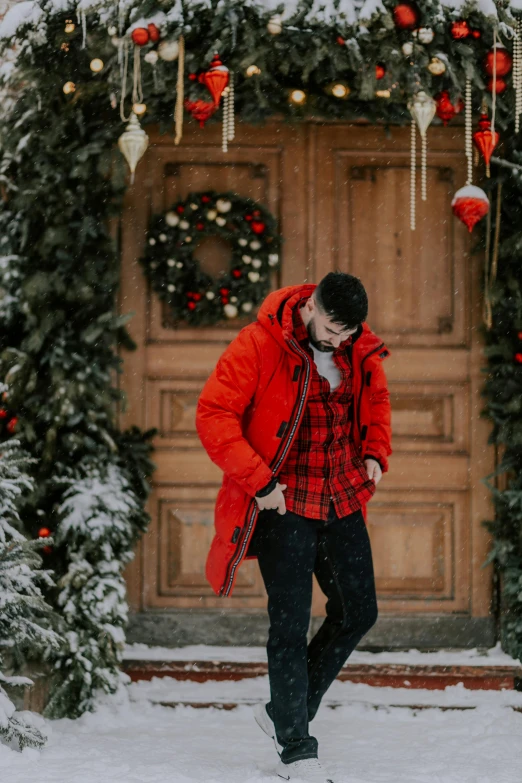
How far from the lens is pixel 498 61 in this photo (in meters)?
4.95

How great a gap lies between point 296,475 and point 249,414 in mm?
291

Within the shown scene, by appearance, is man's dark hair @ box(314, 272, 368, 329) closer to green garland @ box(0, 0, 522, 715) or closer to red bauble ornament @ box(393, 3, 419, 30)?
green garland @ box(0, 0, 522, 715)

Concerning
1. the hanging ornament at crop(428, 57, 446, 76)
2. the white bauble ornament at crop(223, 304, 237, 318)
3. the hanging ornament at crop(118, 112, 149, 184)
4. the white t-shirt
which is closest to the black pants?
the white t-shirt

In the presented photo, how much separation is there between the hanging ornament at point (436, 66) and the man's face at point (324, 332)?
5.92 feet

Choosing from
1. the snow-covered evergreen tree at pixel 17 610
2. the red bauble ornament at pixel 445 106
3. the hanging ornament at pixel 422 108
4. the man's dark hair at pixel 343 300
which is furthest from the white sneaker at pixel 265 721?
the red bauble ornament at pixel 445 106

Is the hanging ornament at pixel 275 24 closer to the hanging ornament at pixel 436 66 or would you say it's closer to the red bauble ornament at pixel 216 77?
the red bauble ornament at pixel 216 77

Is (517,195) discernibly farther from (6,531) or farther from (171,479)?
(6,531)

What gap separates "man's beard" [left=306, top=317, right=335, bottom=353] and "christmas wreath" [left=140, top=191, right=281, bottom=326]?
174cm

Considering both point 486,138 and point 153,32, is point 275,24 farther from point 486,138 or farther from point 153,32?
point 486,138

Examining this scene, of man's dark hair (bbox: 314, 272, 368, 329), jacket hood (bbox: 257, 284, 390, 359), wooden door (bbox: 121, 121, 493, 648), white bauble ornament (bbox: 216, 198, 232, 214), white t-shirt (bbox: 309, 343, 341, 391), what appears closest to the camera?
man's dark hair (bbox: 314, 272, 368, 329)

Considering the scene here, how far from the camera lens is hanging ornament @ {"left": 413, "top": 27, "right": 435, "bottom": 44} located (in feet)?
15.8

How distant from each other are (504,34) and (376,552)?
2.77 m

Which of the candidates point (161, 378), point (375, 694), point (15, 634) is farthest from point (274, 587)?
point (161, 378)

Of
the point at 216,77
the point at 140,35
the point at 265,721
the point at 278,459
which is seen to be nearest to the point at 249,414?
the point at 278,459
